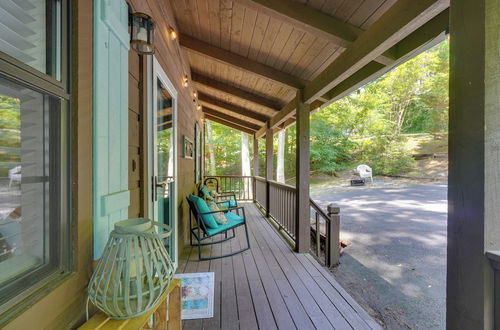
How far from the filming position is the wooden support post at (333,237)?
3326 mm

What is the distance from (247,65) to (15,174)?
113 inches

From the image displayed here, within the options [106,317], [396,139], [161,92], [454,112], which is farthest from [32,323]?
[396,139]

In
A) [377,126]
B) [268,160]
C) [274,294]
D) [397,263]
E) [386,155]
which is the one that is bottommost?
[397,263]

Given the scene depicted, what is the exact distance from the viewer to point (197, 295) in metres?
2.13

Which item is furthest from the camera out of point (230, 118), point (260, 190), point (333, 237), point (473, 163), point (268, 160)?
point (230, 118)

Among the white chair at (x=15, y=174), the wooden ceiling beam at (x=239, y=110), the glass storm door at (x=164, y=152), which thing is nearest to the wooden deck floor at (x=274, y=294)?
the glass storm door at (x=164, y=152)

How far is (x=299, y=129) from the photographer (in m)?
3.25

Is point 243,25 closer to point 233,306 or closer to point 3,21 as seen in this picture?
point 3,21

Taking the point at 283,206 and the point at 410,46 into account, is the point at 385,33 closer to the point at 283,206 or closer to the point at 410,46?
the point at 410,46

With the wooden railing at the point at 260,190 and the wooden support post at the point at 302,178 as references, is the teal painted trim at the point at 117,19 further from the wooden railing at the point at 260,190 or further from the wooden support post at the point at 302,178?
the wooden railing at the point at 260,190

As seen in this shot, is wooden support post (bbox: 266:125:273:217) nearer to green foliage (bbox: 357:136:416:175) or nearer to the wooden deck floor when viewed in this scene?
the wooden deck floor

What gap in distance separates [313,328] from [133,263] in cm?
151

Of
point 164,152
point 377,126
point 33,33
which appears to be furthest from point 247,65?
point 377,126

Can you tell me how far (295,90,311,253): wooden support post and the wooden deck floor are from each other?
229mm
